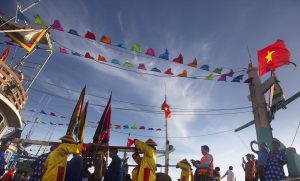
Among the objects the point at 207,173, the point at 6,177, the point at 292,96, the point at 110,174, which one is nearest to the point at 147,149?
the point at 110,174

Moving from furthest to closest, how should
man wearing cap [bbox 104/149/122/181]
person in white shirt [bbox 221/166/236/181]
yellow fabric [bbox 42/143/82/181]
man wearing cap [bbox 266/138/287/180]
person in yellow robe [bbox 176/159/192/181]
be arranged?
person in white shirt [bbox 221/166/236/181] → person in yellow robe [bbox 176/159/192/181] → man wearing cap [bbox 104/149/122/181] → man wearing cap [bbox 266/138/287/180] → yellow fabric [bbox 42/143/82/181]

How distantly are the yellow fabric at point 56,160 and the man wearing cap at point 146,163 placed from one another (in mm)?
1794

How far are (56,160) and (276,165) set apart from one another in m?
6.43

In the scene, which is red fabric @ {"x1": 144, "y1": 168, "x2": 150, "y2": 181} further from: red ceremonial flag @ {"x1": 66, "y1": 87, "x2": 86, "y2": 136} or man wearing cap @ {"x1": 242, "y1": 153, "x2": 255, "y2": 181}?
red ceremonial flag @ {"x1": 66, "y1": 87, "x2": 86, "y2": 136}

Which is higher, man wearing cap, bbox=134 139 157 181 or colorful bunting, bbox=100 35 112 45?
colorful bunting, bbox=100 35 112 45

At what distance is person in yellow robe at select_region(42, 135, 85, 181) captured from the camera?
599 cm

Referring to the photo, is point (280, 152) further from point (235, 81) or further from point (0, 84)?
point (0, 84)

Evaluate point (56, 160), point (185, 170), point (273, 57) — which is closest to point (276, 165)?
point (185, 170)

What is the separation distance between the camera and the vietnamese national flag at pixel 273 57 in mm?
12016

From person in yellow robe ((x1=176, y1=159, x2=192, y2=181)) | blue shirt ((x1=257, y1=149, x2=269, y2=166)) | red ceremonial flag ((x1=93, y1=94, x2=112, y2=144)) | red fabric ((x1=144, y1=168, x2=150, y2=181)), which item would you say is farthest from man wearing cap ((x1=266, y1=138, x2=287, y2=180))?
red ceremonial flag ((x1=93, y1=94, x2=112, y2=144))

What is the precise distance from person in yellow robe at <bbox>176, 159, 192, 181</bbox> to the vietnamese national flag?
23.6ft

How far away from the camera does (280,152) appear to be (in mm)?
7285

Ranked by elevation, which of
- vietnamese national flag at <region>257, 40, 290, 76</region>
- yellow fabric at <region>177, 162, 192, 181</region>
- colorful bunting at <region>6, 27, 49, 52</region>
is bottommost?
yellow fabric at <region>177, 162, 192, 181</region>

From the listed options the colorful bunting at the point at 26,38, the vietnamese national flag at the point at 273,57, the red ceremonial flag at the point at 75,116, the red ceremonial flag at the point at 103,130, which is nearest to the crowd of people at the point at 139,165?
the red ceremonial flag at the point at 103,130
